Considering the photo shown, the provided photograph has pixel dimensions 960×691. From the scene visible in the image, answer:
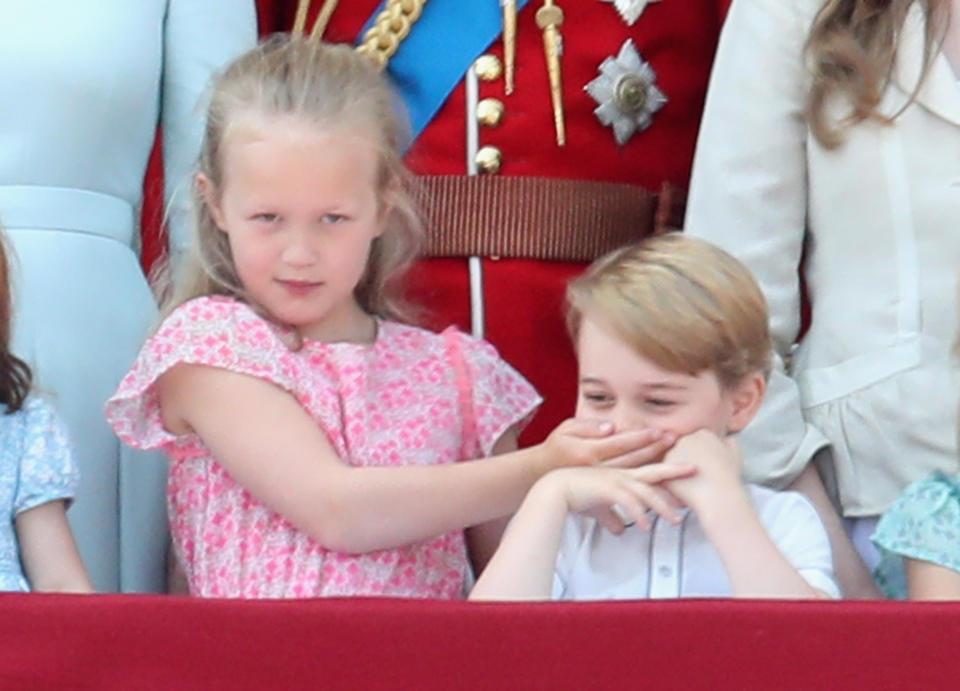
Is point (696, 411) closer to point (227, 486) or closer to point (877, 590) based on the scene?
point (877, 590)

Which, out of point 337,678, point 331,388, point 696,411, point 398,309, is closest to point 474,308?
point 398,309

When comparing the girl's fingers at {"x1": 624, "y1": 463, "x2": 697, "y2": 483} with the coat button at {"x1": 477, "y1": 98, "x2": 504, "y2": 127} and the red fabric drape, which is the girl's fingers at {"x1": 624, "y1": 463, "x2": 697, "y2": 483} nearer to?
the red fabric drape

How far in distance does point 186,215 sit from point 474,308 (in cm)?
29

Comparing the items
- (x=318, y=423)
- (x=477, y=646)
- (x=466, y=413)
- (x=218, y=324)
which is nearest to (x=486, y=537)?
(x=466, y=413)

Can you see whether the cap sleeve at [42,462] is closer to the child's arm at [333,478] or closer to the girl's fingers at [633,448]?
the child's arm at [333,478]

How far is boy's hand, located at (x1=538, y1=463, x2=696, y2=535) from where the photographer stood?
1.78 m

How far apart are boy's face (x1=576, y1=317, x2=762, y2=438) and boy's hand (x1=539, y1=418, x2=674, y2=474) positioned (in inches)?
0.5

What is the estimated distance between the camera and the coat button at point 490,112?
2.18m

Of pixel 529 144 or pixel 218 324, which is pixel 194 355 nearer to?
pixel 218 324

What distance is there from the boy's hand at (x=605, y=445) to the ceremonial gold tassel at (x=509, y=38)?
46 centimetres

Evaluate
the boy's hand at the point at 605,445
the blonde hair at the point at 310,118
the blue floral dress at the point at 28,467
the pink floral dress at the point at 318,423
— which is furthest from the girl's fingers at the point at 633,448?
the blue floral dress at the point at 28,467

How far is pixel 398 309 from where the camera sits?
211 cm

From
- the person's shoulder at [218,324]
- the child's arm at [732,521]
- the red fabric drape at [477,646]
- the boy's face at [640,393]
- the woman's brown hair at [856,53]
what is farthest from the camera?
the woman's brown hair at [856,53]

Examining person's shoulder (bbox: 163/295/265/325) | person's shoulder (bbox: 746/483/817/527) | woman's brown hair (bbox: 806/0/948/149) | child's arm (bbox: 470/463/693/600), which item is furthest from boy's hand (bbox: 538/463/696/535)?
woman's brown hair (bbox: 806/0/948/149)
